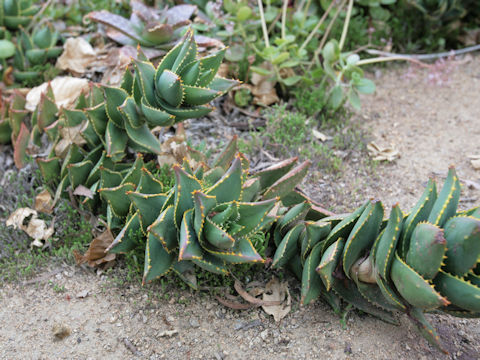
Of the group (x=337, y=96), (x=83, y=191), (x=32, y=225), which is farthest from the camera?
(x=337, y=96)

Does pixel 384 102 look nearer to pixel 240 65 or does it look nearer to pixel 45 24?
pixel 240 65

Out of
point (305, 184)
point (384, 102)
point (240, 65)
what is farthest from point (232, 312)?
point (384, 102)

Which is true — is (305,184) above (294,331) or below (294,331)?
above

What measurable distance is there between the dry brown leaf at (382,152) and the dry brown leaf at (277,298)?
1.31 meters

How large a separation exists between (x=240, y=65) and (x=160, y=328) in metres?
2.15

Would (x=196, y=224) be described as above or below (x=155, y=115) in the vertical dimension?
below

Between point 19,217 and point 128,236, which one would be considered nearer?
point 128,236

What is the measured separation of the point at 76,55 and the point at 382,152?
244cm

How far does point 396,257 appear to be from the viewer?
1.87 metres

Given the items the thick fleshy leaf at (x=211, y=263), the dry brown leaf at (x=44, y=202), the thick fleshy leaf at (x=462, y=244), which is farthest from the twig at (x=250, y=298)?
the dry brown leaf at (x=44, y=202)

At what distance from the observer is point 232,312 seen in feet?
7.59

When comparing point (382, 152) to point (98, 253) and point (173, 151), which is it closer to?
point (173, 151)

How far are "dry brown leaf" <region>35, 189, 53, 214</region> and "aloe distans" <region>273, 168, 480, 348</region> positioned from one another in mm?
1394

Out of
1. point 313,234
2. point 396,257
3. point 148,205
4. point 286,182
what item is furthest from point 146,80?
point 396,257
